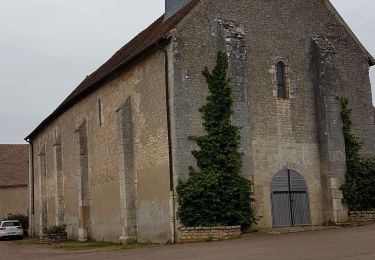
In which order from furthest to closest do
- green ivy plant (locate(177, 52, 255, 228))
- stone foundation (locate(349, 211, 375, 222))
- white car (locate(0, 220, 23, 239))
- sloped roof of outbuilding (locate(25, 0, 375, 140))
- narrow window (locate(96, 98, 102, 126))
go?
white car (locate(0, 220, 23, 239)), narrow window (locate(96, 98, 102, 126)), stone foundation (locate(349, 211, 375, 222)), sloped roof of outbuilding (locate(25, 0, 375, 140)), green ivy plant (locate(177, 52, 255, 228))

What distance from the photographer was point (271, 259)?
12172mm

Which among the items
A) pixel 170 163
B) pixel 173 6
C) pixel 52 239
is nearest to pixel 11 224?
pixel 52 239

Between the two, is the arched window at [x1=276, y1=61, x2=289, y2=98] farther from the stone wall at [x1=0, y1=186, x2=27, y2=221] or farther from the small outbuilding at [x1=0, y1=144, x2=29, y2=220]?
the stone wall at [x1=0, y1=186, x2=27, y2=221]

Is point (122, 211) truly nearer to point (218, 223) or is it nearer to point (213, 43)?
point (218, 223)

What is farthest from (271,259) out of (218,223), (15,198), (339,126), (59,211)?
(15,198)

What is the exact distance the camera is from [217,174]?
19141 mm

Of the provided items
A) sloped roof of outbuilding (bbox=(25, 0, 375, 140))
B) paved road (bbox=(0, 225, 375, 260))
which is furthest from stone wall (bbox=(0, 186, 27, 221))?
paved road (bbox=(0, 225, 375, 260))

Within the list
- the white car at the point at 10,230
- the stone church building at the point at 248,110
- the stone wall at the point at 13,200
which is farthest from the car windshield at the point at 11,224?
the stone church building at the point at 248,110

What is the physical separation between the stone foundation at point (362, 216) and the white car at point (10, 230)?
23.3 meters

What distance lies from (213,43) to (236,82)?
1686 millimetres

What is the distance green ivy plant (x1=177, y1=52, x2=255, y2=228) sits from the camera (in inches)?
741

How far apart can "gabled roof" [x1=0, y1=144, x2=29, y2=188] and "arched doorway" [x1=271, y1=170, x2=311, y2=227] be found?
3251 centimetres

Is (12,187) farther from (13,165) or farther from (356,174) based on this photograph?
(356,174)

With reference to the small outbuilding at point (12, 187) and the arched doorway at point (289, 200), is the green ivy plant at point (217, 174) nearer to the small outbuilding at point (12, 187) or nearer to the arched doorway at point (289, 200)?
the arched doorway at point (289, 200)
